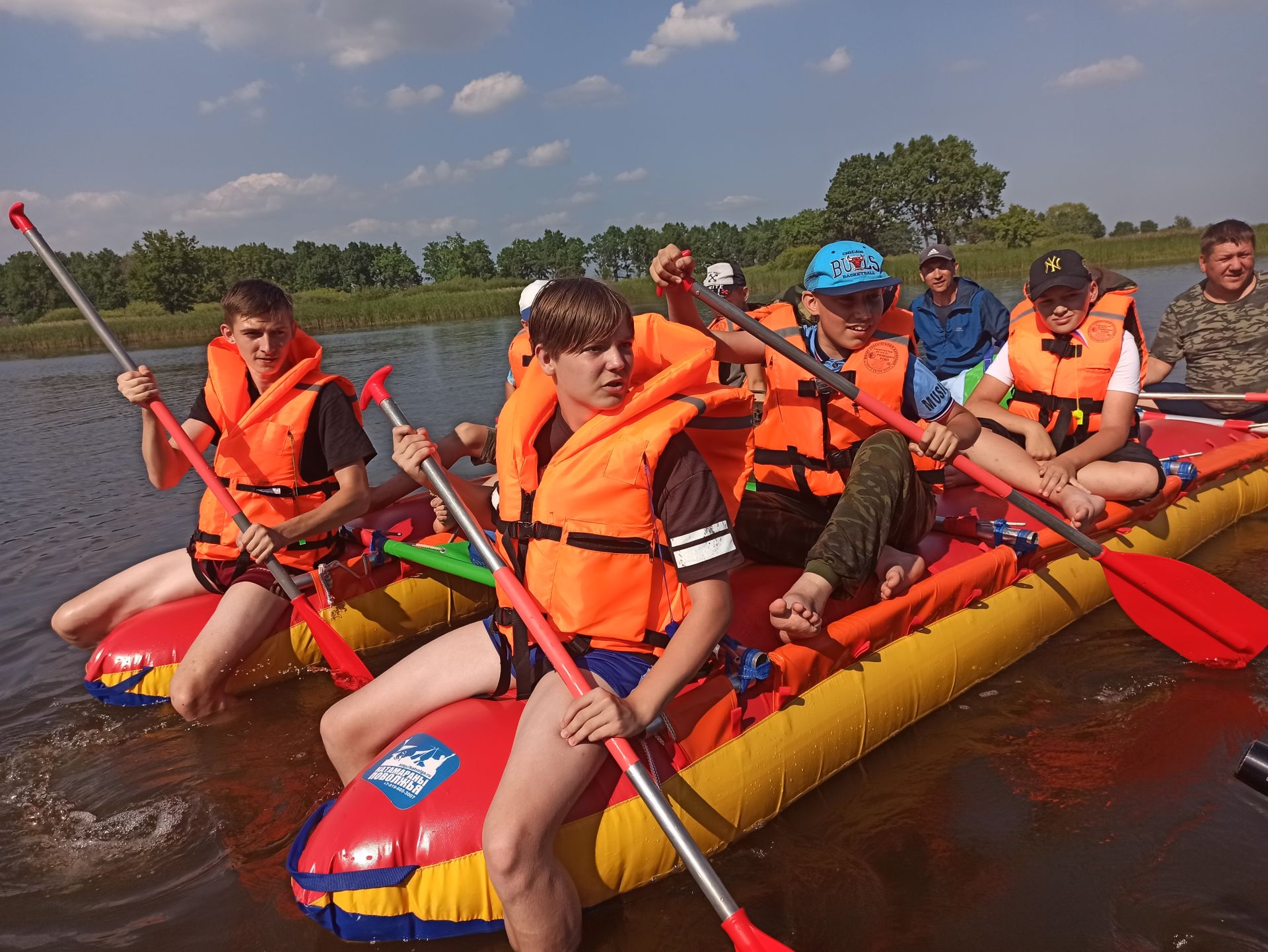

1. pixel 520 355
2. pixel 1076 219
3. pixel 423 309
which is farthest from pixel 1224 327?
pixel 1076 219

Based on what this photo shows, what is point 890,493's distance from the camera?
332 centimetres

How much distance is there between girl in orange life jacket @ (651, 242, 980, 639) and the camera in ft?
11.0

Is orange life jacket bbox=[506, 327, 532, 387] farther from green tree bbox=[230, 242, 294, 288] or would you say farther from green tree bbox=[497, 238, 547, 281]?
green tree bbox=[497, 238, 547, 281]

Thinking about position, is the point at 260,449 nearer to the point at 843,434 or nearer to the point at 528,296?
the point at 528,296

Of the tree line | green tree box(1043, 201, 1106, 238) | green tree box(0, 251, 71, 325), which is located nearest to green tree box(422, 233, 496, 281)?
the tree line

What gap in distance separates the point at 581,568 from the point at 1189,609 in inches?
109

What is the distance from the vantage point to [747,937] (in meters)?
2.08

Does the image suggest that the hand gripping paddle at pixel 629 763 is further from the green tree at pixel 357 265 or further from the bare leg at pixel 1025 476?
the green tree at pixel 357 265

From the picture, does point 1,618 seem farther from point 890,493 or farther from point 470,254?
point 470,254

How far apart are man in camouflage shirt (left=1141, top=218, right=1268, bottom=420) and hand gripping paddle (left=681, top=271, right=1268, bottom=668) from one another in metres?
2.70

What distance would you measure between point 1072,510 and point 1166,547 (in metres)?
1.09

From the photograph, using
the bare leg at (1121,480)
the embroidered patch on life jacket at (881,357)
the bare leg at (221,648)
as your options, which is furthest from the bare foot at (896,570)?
the bare leg at (221,648)

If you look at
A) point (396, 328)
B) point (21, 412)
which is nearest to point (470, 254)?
point (396, 328)

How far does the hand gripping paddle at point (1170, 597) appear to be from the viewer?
3705mm
